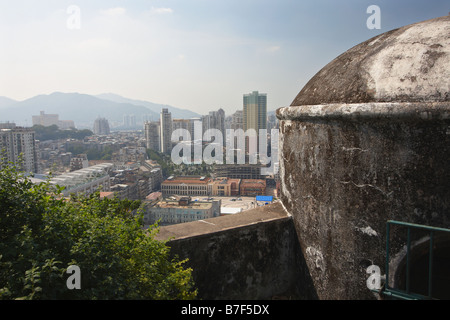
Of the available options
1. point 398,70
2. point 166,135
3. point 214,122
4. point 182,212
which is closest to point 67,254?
point 398,70

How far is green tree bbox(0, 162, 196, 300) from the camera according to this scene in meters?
1.45

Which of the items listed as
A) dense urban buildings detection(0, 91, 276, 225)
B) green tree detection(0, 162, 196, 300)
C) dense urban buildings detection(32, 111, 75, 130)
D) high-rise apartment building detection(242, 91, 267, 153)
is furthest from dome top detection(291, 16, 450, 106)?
dense urban buildings detection(32, 111, 75, 130)

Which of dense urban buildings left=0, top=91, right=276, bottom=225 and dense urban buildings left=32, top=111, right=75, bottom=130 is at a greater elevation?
dense urban buildings left=32, top=111, right=75, bottom=130

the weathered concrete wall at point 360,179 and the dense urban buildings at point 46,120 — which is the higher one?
the dense urban buildings at point 46,120

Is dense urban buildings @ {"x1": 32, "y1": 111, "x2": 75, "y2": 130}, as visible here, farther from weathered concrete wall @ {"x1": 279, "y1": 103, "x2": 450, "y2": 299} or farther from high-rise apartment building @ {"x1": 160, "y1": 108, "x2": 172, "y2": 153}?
weathered concrete wall @ {"x1": 279, "y1": 103, "x2": 450, "y2": 299}

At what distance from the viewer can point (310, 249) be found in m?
2.40

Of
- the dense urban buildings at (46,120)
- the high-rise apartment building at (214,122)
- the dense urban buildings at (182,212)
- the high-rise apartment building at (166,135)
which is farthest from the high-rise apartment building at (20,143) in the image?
the dense urban buildings at (46,120)

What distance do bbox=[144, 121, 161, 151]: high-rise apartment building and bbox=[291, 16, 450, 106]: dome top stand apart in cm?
10677

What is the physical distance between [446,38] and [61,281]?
7.99 ft

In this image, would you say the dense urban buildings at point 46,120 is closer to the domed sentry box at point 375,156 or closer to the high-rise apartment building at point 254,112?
the high-rise apartment building at point 254,112

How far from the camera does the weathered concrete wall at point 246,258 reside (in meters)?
2.44
